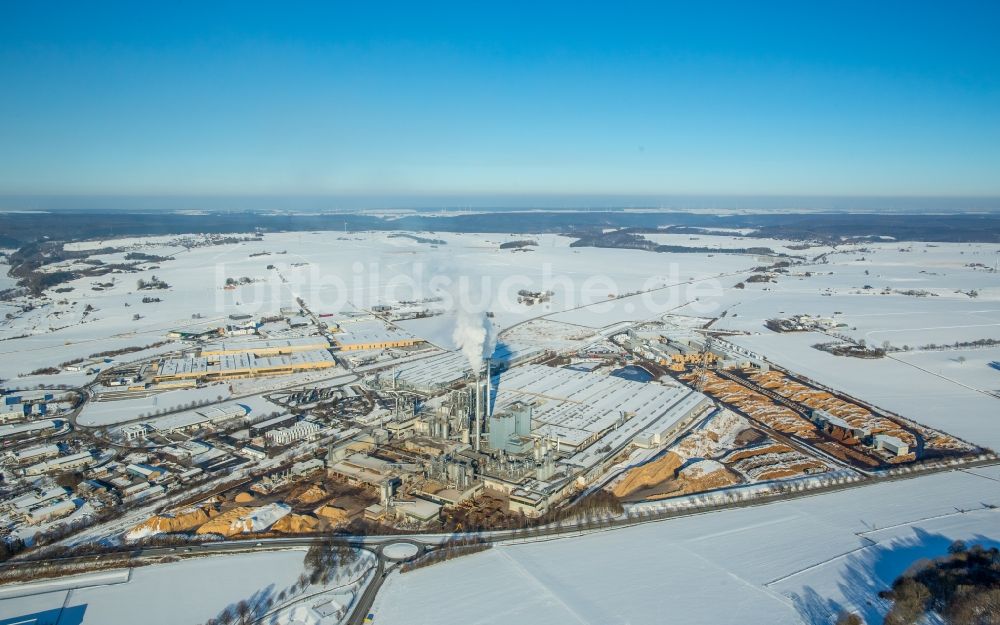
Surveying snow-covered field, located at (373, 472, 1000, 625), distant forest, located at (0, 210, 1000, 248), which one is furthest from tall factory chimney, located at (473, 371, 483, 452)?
distant forest, located at (0, 210, 1000, 248)

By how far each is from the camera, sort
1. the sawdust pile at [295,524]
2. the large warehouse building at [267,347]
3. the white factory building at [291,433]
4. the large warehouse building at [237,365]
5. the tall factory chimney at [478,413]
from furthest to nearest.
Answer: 1. the large warehouse building at [267,347]
2. the large warehouse building at [237,365]
3. the white factory building at [291,433]
4. the tall factory chimney at [478,413]
5. the sawdust pile at [295,524]

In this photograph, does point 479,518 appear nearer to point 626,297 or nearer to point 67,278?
point 626,297

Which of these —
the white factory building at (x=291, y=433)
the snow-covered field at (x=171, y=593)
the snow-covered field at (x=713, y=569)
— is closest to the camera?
the snow-covered field at (x=171, y=593)

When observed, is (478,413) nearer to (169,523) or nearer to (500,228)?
(169,523)

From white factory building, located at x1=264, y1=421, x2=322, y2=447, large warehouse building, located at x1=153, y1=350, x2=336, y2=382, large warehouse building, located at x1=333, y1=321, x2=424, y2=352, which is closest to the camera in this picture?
white factory building, located at x1=264, y1=421, x2=322, y2=447

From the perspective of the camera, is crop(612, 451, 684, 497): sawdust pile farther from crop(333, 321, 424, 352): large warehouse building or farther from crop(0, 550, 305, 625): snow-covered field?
crop(333, 321, 424, 352): large warehouse building

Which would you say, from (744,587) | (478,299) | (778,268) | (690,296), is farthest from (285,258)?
(744,587)

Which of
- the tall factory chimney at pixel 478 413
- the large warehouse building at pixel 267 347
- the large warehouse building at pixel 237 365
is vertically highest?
the tall factory chimney at pixel 478 413

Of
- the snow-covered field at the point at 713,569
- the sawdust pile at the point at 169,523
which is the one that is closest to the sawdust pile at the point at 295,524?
the sawdust pile at the point at 169,523

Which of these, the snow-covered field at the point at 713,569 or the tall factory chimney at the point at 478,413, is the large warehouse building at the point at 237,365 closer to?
the tall factory chimney at the point at 478,413
